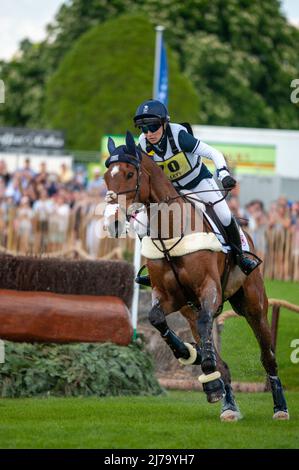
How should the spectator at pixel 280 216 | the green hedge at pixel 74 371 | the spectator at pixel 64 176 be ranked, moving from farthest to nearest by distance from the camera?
the spectator at pixel 64 176 → the spectator at pixel 280 216 → the green hedge at pixel 74 371

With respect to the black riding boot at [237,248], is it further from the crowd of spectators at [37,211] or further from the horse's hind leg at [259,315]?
the crowd of spectators at [37,211]

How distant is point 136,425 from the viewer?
374 inches

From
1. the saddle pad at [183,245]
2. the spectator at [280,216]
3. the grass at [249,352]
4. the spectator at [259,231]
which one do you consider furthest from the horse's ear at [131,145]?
the spectator at [280,216]

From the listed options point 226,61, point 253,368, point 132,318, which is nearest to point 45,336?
point 132,318

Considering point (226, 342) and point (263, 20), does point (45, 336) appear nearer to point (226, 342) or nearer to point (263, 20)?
point (226, 342)

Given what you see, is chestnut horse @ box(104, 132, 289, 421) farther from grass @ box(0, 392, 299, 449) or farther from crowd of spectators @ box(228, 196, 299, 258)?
crowd of spectators @ box(228, 196, 299, 258)

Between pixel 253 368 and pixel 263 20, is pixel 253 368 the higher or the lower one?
the lower one

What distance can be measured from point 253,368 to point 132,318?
5.59 ft

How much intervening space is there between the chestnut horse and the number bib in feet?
1.01

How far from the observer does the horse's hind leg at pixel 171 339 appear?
1002 centimetres

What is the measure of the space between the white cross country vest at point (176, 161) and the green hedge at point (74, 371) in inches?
103

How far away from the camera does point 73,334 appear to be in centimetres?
1256

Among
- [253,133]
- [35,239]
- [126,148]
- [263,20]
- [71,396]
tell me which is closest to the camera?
[126,148]

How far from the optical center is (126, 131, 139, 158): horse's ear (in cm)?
952
